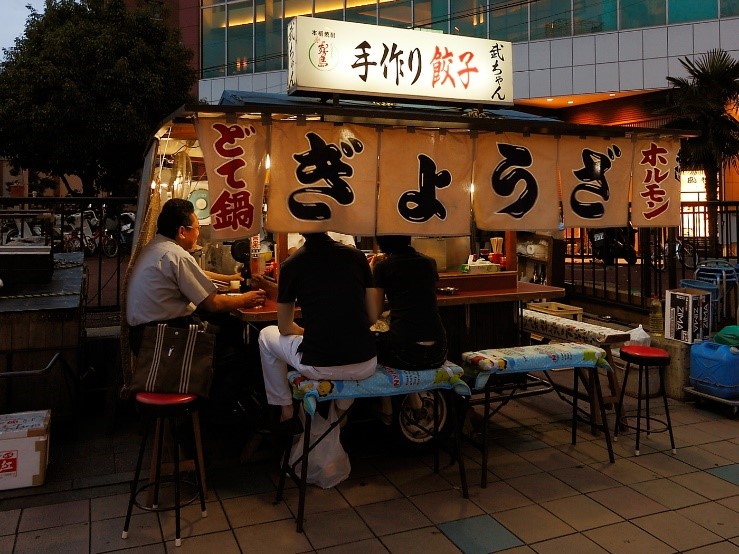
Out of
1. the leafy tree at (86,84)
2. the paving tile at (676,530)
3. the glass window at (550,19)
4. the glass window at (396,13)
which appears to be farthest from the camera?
the glass window at (396,13)

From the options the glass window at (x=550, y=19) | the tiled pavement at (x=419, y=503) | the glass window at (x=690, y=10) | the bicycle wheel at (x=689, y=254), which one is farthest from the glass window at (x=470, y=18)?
the tiled pavement at (x=419, y=503)

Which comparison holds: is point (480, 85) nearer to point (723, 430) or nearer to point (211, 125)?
point (211, 125)

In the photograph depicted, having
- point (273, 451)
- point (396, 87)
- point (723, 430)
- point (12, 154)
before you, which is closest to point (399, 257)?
point (273, 451)

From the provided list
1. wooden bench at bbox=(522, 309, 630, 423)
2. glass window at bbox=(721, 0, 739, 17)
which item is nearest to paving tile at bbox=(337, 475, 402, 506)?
wooden bench at bbox=(522, 309, 630, 423)

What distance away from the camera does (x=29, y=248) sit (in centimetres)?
729

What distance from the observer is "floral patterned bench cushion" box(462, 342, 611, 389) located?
546 centimetres

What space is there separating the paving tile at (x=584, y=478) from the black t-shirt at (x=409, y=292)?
172 centimetres

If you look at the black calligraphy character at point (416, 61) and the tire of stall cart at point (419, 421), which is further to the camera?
the black calligraphy character at point (416, 61)

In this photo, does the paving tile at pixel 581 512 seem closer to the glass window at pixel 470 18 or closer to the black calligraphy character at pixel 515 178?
the black calligraphy character at pixel 515 178

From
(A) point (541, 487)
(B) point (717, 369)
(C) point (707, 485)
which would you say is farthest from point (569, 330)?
(A) point (541, 487)

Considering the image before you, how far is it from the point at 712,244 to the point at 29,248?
10159 mm

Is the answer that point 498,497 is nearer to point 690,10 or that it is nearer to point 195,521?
point 195,521

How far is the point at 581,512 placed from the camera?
476 centimetres

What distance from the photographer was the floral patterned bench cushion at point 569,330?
657 centimetres
